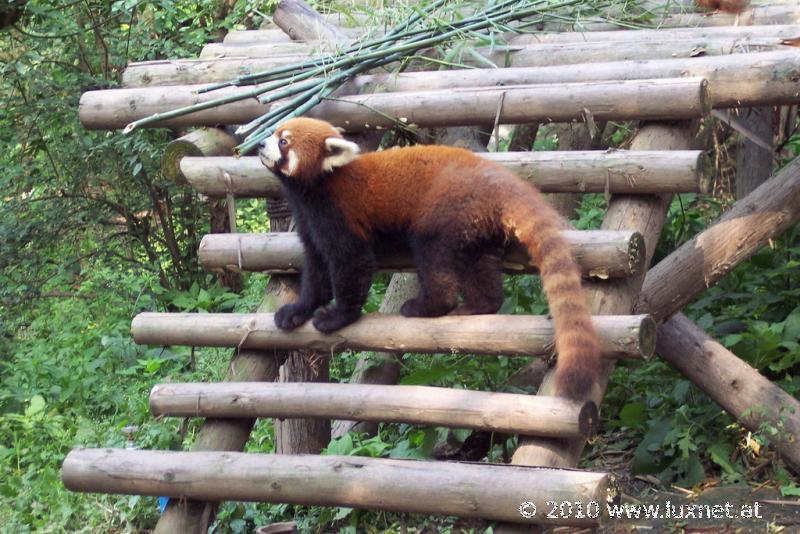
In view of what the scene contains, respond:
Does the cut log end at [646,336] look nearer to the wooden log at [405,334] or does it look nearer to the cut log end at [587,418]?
the wooden log at [405,334]

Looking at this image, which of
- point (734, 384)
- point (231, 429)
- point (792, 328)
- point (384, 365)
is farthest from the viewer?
point (384, 365)

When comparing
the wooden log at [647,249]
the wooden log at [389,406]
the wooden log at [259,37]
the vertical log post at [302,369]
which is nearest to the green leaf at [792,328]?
the wooden log at [647,249]

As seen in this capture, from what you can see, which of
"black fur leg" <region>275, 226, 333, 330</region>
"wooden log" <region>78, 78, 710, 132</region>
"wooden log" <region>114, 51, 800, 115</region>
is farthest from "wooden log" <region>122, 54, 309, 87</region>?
"black fur leg" <region>275, 226, 333, 330</region>

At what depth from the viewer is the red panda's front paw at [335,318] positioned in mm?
3928

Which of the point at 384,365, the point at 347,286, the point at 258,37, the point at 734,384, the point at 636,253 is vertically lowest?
the point at 384,365

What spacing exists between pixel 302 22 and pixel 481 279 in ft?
7.62

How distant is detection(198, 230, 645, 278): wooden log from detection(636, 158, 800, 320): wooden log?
3.09 ft

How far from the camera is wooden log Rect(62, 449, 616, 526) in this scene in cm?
313

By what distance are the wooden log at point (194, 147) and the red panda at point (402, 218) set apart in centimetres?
77

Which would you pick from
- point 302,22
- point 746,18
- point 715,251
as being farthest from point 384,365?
point 746,18

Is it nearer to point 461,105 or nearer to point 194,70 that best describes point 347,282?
point 461,105

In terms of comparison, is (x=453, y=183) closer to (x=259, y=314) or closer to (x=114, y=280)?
(x=259, y=314)

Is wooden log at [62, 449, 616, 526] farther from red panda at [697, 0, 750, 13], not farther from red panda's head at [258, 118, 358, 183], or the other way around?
red panda at [697, 0, 750, 13]

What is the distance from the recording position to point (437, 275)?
3.72 m
